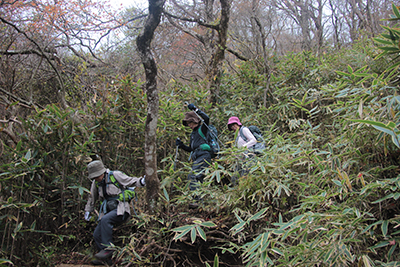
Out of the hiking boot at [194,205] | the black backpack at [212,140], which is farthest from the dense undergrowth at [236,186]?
the black backpack at [212,140]

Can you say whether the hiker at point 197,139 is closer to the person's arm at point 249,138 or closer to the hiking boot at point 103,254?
the person's arm at point 249,138

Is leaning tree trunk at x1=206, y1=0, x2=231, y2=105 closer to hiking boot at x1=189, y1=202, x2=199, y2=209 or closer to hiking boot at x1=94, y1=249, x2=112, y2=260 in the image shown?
hiking boot at x1=189, y1=202, x2=199, y2=209

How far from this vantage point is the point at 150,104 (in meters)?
3.33

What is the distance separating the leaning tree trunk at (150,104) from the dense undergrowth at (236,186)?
8.2 inches

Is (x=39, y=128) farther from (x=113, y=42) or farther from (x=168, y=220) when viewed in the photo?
(x=113, y=42)

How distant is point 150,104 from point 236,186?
1519 mm

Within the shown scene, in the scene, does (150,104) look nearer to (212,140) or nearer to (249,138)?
(212,140)

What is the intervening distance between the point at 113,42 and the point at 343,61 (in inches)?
311

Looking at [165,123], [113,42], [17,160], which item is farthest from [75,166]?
[113,42]

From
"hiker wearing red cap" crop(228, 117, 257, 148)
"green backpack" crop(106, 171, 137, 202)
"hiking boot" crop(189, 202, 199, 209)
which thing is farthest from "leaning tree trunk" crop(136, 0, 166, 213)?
"hiker wearing red cap" crop(228, 117, 257, 148)

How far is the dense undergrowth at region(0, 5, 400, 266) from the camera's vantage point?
189 centimetres

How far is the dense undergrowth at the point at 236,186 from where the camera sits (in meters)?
1.89

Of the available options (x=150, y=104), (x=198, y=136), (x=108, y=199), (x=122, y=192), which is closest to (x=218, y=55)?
(x=198, y=136)

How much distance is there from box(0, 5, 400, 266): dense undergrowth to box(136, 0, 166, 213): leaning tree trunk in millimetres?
208
